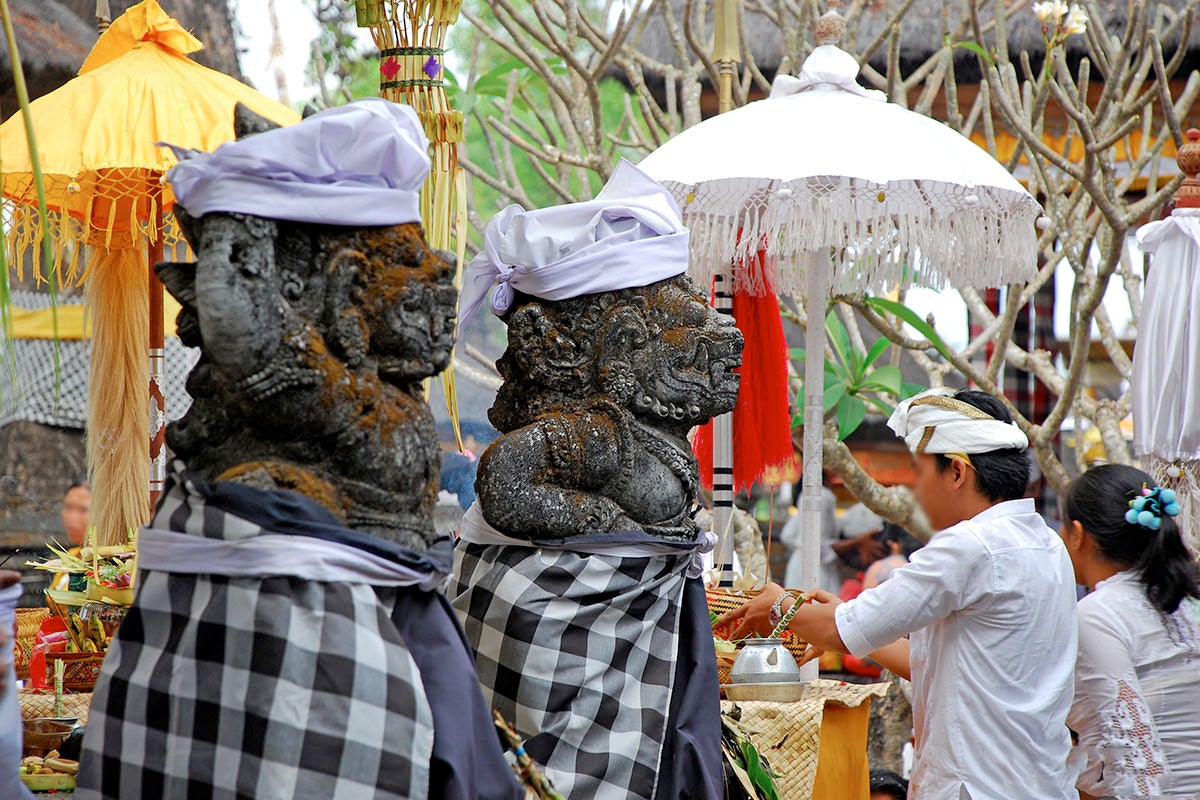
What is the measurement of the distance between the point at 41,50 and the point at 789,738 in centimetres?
590

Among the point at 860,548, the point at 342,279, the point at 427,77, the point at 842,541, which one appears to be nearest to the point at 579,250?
the point at 427,77

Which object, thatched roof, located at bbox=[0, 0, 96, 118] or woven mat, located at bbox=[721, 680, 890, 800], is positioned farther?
thatched roof, located at bbox=[0, 0, 96, 118]

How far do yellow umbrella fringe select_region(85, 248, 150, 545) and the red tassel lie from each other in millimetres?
1671

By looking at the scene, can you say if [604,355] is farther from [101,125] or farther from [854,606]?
[101,125]

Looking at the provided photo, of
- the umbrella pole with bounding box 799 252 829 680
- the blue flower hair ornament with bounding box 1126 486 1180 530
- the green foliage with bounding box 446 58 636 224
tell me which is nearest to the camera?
the blue flower hair ornament with bounding box 1126 486 1180 530

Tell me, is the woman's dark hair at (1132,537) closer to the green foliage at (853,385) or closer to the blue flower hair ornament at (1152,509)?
the blue flower hair ornament at (1152,509)

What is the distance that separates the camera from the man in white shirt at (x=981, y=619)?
3.02 metres

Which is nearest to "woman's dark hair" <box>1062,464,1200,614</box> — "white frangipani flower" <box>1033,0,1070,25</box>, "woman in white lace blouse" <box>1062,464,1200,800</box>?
"woman in white lace blouse" <box>1062,464,1200,800</box>

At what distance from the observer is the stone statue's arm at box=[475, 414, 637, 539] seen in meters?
2.68

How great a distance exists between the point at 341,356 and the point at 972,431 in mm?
1711

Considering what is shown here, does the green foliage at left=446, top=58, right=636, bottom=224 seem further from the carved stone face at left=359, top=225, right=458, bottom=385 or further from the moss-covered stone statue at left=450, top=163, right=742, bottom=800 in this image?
the carved stone face at left=359, top=225, right=458, bottom=385

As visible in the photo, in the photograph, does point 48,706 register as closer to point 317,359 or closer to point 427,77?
point 317,359

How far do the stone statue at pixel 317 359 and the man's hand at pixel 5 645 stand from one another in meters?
0.32

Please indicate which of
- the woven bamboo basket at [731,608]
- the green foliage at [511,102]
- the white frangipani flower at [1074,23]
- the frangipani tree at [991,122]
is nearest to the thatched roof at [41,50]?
the green foliage at [511,102]
